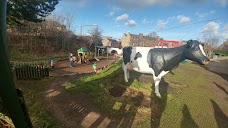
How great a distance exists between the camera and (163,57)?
332 inches

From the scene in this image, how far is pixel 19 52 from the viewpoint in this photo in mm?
23703

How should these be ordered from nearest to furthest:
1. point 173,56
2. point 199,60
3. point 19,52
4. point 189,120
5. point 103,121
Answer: point 103,121, point 189,120, point 199,60, point 173,56, point 19,52

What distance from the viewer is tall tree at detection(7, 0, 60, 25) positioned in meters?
12.7

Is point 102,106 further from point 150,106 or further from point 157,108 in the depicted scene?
point 157,108

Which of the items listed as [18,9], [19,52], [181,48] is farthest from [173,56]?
[19,52]

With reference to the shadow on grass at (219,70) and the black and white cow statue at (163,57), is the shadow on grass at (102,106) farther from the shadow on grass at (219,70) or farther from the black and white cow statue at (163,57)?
the shadow on grass at (219,70)

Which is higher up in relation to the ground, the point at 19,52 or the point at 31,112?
the point at 19,52

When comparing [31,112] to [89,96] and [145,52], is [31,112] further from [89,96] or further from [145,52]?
[145,52]

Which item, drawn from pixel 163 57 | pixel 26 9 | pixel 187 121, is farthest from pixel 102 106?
pixel 26 9

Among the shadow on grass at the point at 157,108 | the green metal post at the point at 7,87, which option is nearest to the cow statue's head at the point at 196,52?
the shadow on grass at the point at 157,108

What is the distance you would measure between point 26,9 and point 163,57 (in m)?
12.1

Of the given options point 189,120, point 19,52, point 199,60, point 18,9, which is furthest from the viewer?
point 19,52

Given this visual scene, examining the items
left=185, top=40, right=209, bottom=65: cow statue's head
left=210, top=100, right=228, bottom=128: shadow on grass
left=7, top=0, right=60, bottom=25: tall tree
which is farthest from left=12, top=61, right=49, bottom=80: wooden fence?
left=210, top=100, right=228, bottom=128: shadow on grass

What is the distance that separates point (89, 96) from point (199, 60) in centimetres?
559
